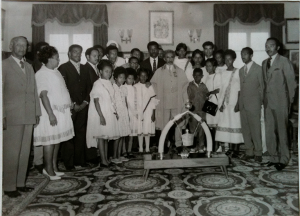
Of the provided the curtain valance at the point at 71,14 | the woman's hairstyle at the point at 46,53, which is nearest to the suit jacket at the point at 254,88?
the woman's hairstyle at the point at 46,53

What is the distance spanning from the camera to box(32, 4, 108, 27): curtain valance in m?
5.20

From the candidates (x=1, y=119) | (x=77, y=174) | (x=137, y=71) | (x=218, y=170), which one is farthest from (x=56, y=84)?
(x=218, y=170)

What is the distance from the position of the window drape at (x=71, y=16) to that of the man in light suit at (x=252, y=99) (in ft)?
10.1

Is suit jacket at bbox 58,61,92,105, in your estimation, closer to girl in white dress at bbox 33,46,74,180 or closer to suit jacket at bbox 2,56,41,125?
girl in white dress at bbox 33,46,74,180

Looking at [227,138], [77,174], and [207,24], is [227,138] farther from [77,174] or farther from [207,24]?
[207,24]

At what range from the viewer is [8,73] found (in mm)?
2455

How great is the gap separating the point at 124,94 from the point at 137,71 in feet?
1.71

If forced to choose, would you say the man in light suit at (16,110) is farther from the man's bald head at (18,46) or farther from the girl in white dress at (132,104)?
the girl in white dress at (132,104)

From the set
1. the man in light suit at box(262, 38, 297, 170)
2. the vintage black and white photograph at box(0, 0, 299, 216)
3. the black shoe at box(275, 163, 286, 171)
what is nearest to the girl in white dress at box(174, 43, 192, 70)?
the vintage black and white photograph at box(0, 0, 299, 216)

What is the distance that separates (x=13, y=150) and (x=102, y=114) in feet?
3.85

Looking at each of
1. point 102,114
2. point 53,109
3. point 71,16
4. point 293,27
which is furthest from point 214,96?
point 71,16

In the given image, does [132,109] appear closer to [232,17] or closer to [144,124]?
[144,124]

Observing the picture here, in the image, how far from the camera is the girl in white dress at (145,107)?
4.11m

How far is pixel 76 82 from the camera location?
3477 millimetres
